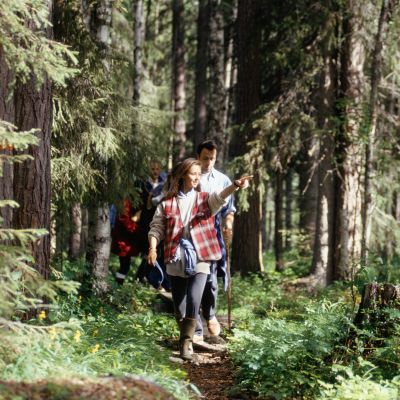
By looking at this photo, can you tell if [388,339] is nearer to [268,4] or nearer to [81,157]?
[81,157]

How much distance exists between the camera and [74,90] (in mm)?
8641

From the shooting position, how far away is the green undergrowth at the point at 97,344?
442 centimetres

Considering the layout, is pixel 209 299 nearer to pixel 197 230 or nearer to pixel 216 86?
pixel 197 230

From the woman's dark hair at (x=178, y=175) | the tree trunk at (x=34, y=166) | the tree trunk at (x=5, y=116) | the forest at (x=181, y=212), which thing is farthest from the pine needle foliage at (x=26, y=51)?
the woman's dark hair at (x=178, y=175)

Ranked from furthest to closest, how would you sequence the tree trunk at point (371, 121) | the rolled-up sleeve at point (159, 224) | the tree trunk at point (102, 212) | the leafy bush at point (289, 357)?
the tree trunk at point (371, 121), the tree trunk at point (102, 212), the rolled-up sleeve at point (159, 224), the leafy bush at point (289, 357)

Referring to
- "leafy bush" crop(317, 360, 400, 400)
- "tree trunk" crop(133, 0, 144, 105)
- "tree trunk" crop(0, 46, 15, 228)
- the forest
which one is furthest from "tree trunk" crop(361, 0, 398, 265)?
"tree trunk" crop(0, 46, 15, 228)

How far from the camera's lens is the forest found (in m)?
4.76

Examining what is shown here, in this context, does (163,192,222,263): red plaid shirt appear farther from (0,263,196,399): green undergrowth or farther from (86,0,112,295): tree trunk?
(86,0,112,295): tree trunk

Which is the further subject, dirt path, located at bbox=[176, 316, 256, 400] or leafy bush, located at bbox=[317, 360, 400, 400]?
dirt path, located at bbox=[176, 316, 256, 400]

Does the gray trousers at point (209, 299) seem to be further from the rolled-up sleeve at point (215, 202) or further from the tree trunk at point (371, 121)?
the tree trunk at point (371, 121)

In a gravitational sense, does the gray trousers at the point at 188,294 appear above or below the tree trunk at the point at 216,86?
below

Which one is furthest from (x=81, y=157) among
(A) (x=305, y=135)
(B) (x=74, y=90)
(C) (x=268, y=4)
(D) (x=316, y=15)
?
(A) (x=305, y=135)

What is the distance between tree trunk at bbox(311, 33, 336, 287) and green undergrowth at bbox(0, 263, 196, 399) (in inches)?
162

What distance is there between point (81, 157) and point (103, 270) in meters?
2.19
